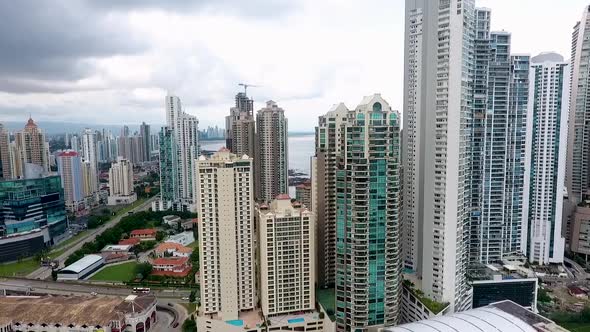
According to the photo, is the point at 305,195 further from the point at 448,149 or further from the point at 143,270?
the point at 143,270

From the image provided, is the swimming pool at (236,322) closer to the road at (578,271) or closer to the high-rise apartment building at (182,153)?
the road at (578,271)

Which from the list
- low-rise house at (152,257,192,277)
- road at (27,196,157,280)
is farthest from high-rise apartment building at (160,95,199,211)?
low-rise house at (152,257,192,277)

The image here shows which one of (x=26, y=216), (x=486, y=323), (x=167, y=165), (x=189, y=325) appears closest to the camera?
(x=486, y=323)

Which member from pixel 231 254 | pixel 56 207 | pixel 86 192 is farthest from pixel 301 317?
pixel 86 192

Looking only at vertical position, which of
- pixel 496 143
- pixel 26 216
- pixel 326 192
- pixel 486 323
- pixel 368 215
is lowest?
pixel 486 323

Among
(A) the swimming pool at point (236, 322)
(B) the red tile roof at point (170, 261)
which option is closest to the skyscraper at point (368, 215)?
(A) the swimming pool at point (236, 322)

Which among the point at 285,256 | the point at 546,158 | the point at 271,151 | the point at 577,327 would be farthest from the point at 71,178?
the point at 577,327
